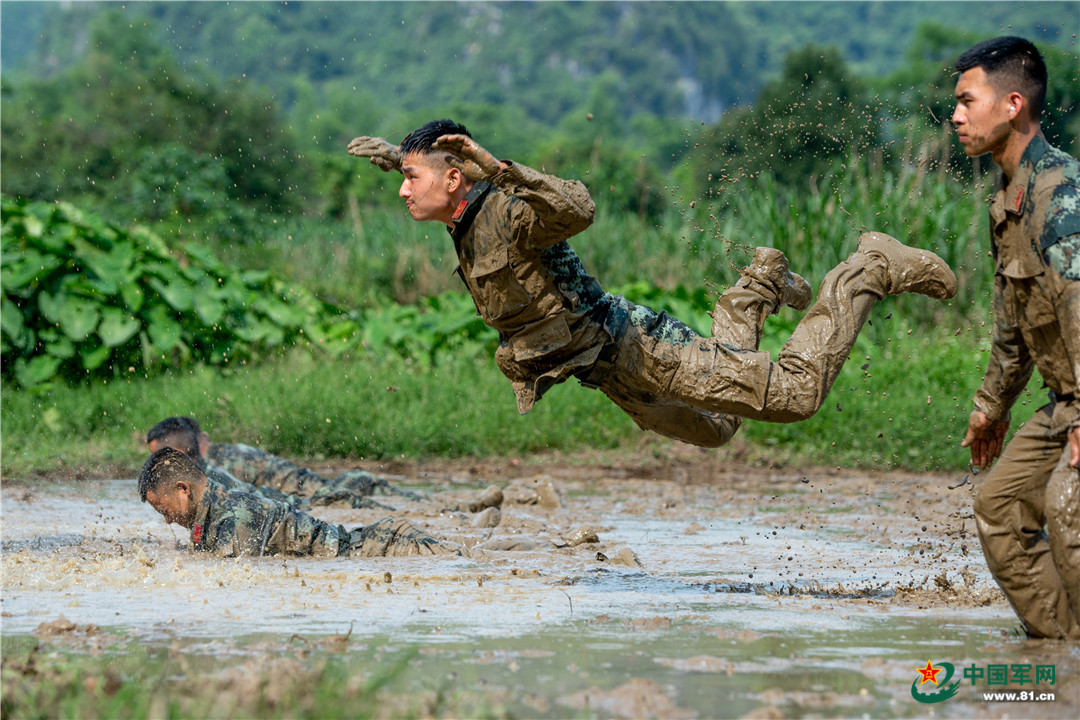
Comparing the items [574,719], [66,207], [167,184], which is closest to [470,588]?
[574,719]

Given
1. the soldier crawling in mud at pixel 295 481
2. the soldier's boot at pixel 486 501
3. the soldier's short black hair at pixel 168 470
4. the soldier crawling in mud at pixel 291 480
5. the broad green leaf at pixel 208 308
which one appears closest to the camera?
the soldier's short black hair at pixel 168 470

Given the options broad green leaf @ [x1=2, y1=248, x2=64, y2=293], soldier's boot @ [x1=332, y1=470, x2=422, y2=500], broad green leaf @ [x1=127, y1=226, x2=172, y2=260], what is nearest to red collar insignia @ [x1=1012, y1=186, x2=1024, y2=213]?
soldier's boot @ [x1=332, y1=470, x2=422, y2=500]

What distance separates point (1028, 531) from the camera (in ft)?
13.4

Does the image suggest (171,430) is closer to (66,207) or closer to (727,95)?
(66,207)

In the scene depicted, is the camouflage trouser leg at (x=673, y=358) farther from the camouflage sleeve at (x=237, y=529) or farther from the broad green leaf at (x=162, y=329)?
the broad green leaf at (x=162, y=329)

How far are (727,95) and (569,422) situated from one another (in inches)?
4199

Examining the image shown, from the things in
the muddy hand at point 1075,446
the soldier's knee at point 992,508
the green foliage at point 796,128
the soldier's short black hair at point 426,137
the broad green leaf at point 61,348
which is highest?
the green foliage at point 796,128

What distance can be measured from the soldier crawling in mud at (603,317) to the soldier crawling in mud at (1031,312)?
79 centimetres

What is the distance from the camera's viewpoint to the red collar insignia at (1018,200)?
13.3 feet

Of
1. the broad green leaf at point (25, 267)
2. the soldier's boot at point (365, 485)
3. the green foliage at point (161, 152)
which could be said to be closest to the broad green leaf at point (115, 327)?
the broad green leaf at point (25, 267)

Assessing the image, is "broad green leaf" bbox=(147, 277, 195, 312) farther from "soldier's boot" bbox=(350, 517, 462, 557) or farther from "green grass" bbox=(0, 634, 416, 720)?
"green grass" bbox=(0, 634, 416, 720)

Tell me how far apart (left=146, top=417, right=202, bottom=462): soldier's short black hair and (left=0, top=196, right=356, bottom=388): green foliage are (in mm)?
4072

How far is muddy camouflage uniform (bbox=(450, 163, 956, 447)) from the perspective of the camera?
15.1 ft

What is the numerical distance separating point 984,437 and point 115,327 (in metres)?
8.35
